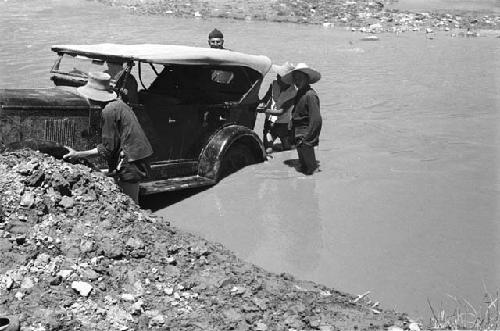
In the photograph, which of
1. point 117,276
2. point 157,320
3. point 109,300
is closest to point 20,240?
point 117,276

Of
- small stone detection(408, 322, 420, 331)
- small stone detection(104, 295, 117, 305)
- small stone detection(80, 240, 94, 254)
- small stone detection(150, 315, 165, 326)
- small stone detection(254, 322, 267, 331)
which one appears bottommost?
small stone detection(408, 322, 420, 331)

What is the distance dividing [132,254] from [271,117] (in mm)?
5009

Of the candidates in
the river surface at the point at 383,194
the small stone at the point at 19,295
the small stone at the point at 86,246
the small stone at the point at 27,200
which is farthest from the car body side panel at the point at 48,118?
the small stone at the point at 19,295

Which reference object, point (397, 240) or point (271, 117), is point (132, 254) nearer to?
point (397, 240)

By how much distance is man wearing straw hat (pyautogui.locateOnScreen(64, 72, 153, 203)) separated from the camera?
6.10 meters

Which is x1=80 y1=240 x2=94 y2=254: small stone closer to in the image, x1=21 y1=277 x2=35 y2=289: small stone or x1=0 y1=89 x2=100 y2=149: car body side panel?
x1=21 y1=277 x2=35 y2=289: small stone

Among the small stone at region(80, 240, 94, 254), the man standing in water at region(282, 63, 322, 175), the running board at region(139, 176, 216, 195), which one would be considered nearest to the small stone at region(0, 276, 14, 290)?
the small stone at region(80, 240, 94, 254)

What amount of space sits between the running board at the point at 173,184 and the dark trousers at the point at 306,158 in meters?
1.38

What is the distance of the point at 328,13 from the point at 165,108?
2120 centimetres

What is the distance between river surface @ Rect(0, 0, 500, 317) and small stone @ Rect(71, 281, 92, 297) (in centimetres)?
205

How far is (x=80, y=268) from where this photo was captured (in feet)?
15.2

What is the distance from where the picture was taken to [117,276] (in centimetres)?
468

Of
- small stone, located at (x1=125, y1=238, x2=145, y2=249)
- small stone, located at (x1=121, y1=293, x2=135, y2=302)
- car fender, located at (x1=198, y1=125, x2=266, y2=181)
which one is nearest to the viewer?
small stone, located at (x1=121, y1=293, x2=135, y2=302)

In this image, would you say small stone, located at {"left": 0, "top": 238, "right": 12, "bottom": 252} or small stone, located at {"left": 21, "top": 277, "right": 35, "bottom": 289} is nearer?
small stone, located at {"left": 21, "top": 277, "right": 35, "bottom": 289}
